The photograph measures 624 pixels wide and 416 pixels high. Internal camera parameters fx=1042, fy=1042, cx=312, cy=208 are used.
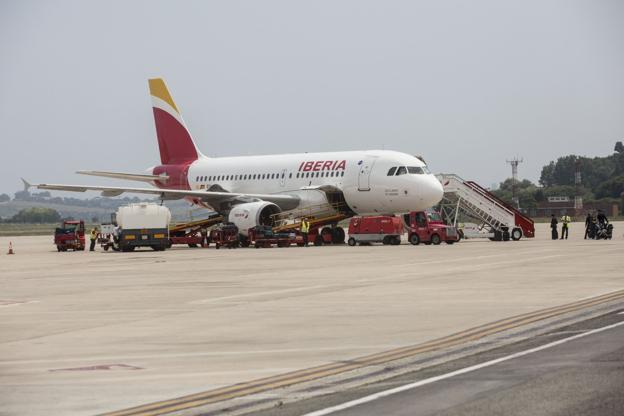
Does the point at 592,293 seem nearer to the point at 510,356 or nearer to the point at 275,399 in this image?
the point at 510,356

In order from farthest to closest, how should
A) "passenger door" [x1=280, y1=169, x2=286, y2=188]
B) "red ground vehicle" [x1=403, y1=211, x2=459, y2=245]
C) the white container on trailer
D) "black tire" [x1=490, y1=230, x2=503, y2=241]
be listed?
"passenger door" [x1=280, y1=169, x2=286, y2=188] → "black tire" [x1=490, y1=230, x2=503, y2=241] → "red ground vehicle" [x1=403, y1=211, x2=459, y2=245] → the white container on trailer

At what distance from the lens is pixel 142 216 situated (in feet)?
184

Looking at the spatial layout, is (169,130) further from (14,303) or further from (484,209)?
(14,303)

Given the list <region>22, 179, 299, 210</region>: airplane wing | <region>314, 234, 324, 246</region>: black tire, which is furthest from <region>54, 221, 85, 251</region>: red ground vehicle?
<region>314, 234, 324, 246</region>: black tire

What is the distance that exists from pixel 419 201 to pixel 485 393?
44.9m

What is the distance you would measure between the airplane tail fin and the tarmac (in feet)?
110

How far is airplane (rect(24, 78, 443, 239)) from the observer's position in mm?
56319

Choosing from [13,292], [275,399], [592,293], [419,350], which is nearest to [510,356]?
[419,350]

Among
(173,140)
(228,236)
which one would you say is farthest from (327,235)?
(173,140)

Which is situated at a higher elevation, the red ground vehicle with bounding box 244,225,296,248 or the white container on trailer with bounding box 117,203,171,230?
the white container on trailer with bounding box 117,203,171,230

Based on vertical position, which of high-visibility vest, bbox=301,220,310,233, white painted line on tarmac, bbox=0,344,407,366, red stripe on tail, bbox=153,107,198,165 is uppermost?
red stripe on tail, bbox=153,107,198,165

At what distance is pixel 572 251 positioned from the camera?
43094 millimetres

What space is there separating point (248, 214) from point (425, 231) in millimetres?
9754

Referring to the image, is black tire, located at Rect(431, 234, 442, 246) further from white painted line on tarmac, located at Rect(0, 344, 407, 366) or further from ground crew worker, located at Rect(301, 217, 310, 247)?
white painted line on tarmac, located at Rect(0, 344, 407, 366)
